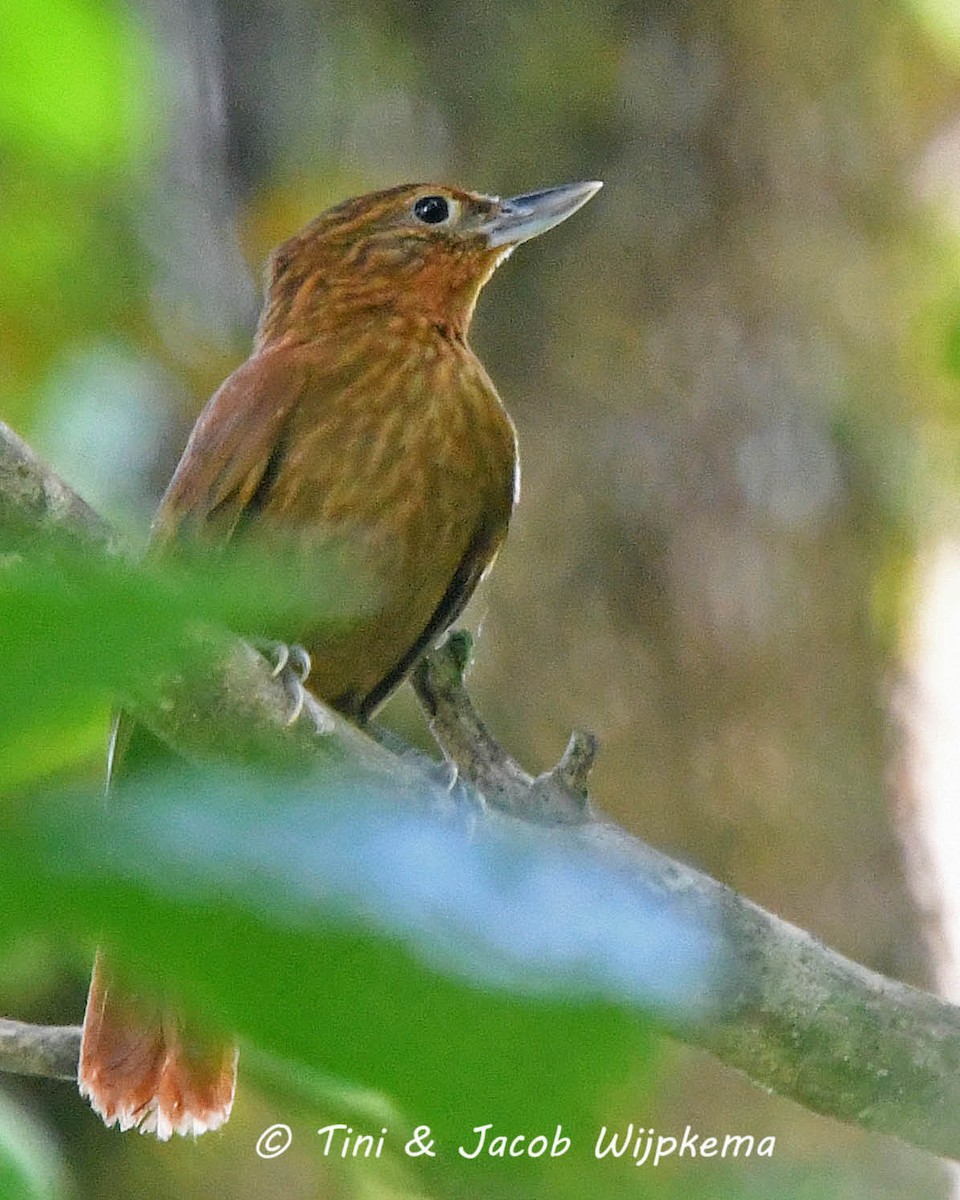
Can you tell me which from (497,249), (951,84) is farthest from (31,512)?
(951,84)

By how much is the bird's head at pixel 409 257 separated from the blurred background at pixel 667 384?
0.48 metres

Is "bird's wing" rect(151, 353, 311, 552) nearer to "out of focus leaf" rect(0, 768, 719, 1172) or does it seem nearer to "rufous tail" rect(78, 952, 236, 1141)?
"rufous tail" rect(78, 952, 236, 1141)

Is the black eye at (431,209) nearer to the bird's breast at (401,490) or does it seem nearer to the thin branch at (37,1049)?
the bird's breast at (401,490)

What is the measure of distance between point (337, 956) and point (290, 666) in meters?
2.26

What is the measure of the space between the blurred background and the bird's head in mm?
475

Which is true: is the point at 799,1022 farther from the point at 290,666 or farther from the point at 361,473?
the point at 361,473

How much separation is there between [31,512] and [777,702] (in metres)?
2.70

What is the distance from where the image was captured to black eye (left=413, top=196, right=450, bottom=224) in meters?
3.58

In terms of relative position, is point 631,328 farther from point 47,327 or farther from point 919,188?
point 47,327

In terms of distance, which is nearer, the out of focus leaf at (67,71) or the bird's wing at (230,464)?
the out of focus leaf at (67,71)

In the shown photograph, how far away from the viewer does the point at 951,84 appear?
5242 mm

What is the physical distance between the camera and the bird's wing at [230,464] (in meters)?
3.04

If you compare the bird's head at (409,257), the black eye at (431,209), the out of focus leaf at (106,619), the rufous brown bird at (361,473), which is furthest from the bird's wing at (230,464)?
the out of focus leaf at (106,619)

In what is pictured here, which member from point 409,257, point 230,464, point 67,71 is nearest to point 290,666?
point 230,464
